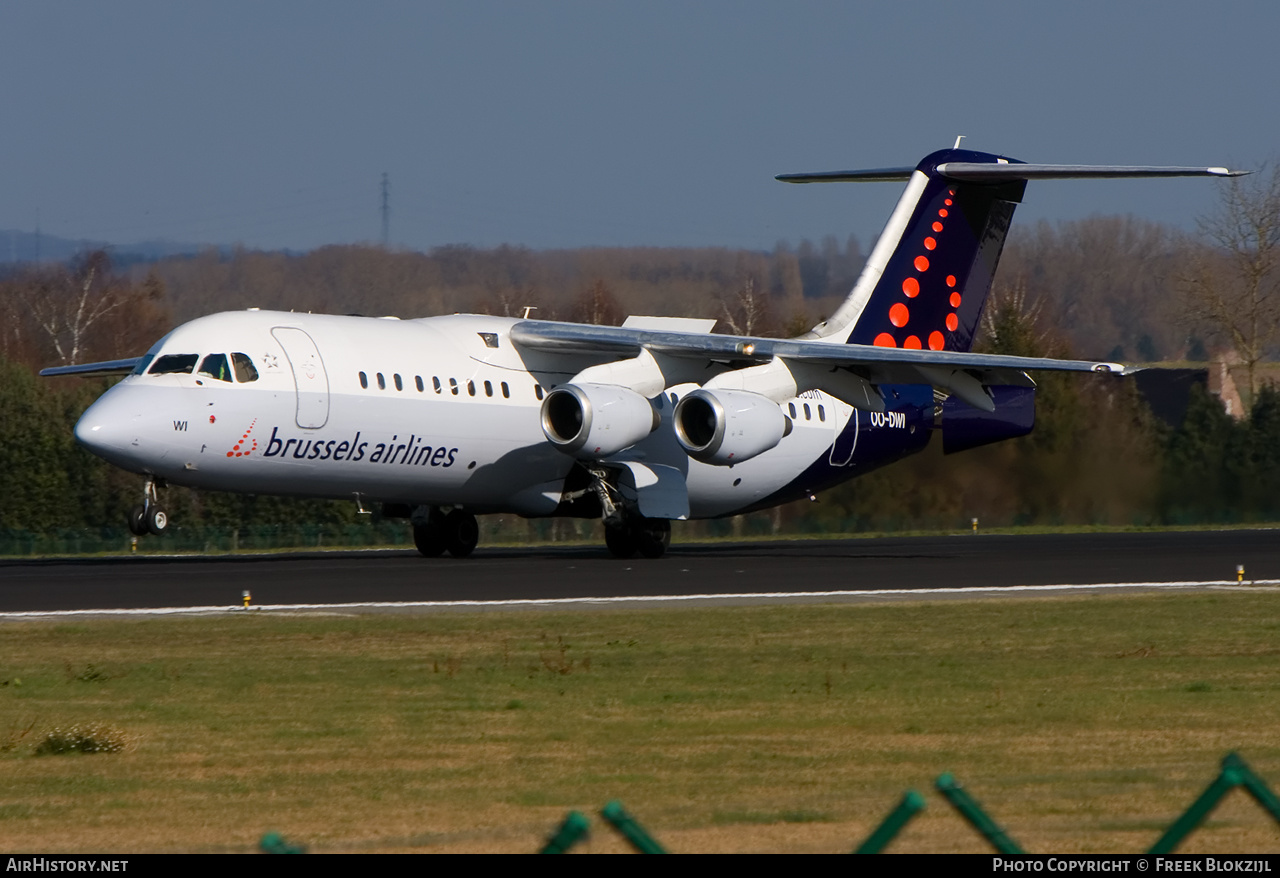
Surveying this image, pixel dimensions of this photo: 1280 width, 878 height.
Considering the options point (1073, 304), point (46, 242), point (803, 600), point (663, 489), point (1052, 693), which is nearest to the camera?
point (1052, 693)

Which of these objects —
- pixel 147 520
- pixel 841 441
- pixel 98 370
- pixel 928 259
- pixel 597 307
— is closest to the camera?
pixel 147 520

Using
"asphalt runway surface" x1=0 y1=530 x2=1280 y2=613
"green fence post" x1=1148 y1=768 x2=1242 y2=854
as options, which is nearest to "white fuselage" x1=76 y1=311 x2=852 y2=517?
"asphalt runway surface" x1=0 y1=530 x2=1280 y2=613

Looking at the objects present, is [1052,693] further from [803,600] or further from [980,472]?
[980,472]

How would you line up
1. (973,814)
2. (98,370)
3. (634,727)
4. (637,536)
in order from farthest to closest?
(98,370) → (637,536) → (634,727) → (973,814)

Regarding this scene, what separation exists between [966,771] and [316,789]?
Result: 340cm

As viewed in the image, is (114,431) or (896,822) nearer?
(896,822)

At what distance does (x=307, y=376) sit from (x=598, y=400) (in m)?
4.05

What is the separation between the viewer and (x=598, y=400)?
25.4 metres

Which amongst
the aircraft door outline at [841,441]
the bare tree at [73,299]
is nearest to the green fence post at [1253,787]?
the aircraft door outline at [841,441]

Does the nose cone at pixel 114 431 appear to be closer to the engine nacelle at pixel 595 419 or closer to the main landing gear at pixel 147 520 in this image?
the main landing gear at pixel 147 520

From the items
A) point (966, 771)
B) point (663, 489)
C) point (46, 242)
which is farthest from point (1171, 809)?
point (46, 242)

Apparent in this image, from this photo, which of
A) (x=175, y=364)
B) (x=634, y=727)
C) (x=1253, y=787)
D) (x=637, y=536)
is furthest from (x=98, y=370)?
(x=1253, y=787)

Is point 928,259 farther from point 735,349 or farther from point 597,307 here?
point 597,307

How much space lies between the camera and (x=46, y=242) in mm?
195625
